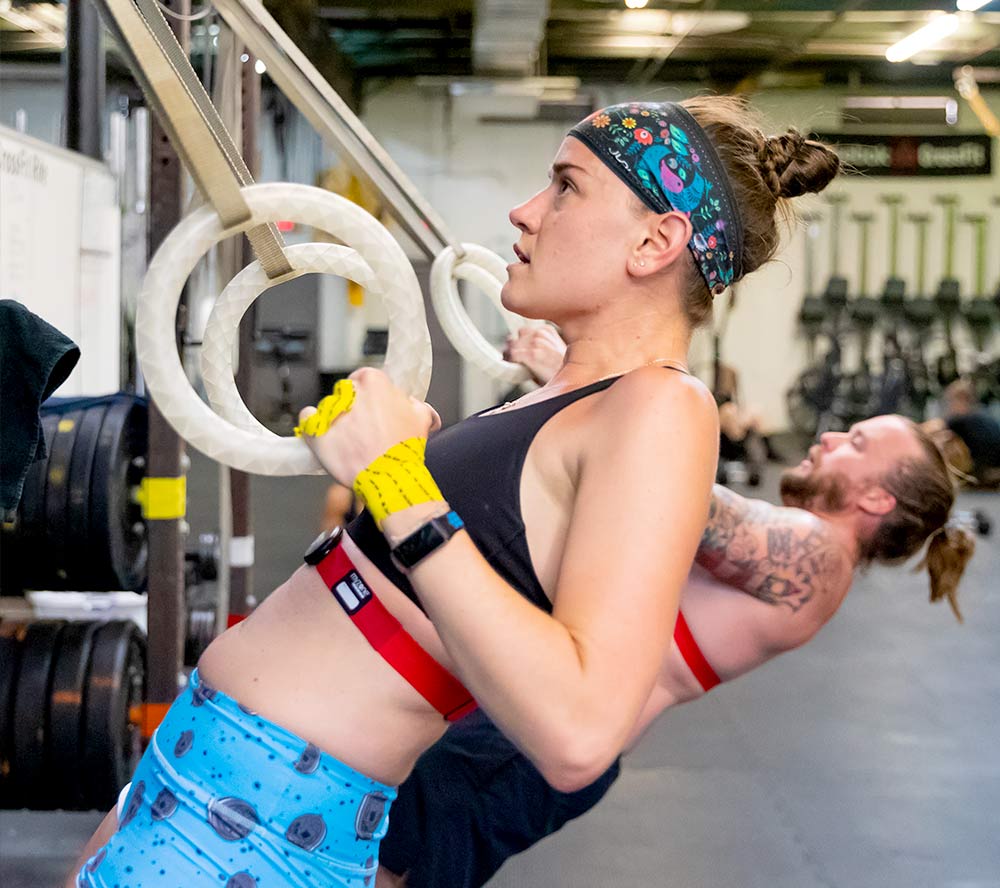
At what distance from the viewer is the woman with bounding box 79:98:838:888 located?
850mm

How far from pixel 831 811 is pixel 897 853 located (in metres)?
0.26

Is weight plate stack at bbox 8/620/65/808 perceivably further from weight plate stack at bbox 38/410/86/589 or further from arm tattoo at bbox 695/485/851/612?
arm tattoo at bbox 695/485/851/612

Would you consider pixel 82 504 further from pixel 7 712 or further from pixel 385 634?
pixel 385 634

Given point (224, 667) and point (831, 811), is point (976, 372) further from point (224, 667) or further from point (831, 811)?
point (224, 667)

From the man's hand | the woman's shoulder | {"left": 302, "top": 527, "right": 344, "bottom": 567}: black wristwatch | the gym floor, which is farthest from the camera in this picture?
the gym floor

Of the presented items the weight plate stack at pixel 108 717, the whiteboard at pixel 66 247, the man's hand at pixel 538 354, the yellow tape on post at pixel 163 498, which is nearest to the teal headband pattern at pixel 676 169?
the man's hand at pixel 538 354

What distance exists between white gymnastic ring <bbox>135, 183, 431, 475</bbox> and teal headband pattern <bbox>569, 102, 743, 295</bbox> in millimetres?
227


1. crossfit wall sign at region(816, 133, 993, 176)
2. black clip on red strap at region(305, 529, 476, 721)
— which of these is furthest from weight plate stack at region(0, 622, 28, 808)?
crossfit wall sign at region(816, 133, 993, 176)

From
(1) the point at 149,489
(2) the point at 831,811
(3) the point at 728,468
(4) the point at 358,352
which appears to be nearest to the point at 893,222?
(3) the point at 728,468

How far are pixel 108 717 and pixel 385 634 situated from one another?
65.1 inches

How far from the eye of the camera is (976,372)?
35.2ft

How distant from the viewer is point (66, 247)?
3.10 meters

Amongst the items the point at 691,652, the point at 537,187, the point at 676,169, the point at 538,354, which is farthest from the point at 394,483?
the point at 537,187

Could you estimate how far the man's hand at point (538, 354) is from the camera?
1.70 m
